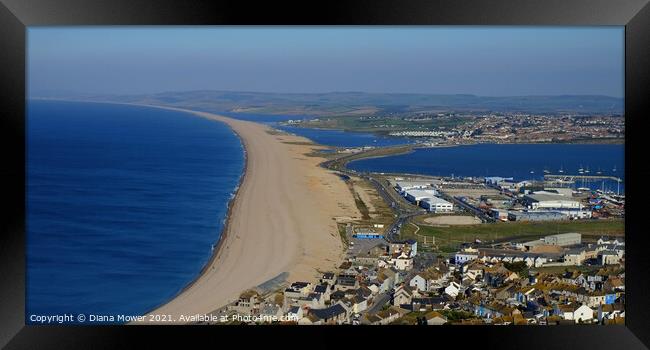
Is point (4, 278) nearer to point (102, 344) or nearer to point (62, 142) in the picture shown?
point (102, 344)

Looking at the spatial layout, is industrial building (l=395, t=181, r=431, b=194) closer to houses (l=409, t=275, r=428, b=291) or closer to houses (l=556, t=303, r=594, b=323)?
houses (l=409, t=275, r=428, b=291)

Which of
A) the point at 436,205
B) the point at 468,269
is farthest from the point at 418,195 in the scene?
the point at 468,269

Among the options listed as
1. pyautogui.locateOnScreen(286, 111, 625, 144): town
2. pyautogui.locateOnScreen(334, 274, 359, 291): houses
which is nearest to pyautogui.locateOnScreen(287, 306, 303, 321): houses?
pyautogui.locateOnScreen(334, 274, 359, 291): houses

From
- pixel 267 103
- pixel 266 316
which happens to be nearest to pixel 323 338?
pixel 266 316

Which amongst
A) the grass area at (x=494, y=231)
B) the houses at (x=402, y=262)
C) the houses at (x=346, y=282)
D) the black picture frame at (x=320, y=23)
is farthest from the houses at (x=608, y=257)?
the houses at (x=346, y=282)

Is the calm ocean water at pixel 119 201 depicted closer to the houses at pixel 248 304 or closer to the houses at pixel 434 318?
the houses at pixel 248 304

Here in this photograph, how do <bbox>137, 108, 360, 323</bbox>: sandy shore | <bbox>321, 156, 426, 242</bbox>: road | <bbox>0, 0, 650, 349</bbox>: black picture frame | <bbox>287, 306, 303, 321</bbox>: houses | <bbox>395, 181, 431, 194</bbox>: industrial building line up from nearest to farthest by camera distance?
<bbox>0, 0, 650, 349</bbox>: black picture frame, <bbox>287, 306, 303, 321</bbox>: houses, <bbox>137, 108, 360, 323</bbox>: sandy shore, <bbox>321, 156, 426, 242</bbox>: road, <bbox>395, 181, 431, 194</bbox>: industrial building

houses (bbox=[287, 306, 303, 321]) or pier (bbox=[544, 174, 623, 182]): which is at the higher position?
pier (bbox=[544, 174, 623, 182])
